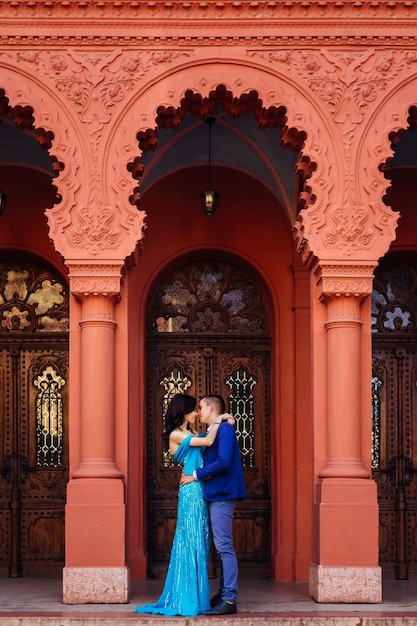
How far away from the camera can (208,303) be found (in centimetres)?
1333

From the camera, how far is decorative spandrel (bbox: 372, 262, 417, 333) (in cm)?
1335

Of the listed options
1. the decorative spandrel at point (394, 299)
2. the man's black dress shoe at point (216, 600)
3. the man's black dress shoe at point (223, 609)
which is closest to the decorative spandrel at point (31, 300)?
the decorative spandrel at point (394, 299)

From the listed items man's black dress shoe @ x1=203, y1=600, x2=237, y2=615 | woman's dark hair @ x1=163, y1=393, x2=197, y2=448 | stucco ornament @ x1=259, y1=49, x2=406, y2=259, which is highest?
stucco ornament @ x1=259, y1=49, x2=406, y2=259

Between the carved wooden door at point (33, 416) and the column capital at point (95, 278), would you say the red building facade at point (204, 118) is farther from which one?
the carved wooden door at point (33, 416)

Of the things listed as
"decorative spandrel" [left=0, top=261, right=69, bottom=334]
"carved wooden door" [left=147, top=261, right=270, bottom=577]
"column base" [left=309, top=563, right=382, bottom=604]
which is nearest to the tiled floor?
"column base" [left=309, top=563, right=382, bottom=604]

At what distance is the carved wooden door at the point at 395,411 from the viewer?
512 inches

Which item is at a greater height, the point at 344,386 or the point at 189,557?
the point at 344,386

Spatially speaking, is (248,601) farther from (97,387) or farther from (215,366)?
(215,366)

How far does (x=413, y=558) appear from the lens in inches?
511

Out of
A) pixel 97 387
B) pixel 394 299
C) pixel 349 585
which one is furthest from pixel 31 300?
pixel 349 585

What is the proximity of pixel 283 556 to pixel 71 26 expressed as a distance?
6170 millimetres

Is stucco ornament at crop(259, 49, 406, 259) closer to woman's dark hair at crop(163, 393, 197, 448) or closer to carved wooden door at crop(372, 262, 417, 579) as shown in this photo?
woman's dark hair at crop(163, 393, 197, 448)

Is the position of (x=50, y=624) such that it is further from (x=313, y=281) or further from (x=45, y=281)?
(x=45, y=281)

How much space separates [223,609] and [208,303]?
15.3 ft
